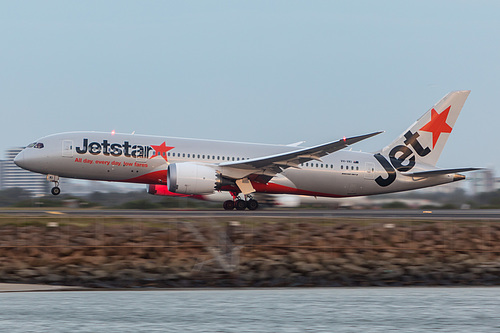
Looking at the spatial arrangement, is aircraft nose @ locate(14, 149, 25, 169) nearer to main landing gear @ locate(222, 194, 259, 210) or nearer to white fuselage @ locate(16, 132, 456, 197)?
white fuselage @ locate(16, 132, 456, 197)

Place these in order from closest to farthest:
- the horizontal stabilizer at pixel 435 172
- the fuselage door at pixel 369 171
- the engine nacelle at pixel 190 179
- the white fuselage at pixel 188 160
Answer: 1. the engine nacelle at pixel 190 179
2. the white fuselage at pixel 188 160
3. the horizontal stabilizer at pixel 435 172
4. the fuselage door at pixel 369 171

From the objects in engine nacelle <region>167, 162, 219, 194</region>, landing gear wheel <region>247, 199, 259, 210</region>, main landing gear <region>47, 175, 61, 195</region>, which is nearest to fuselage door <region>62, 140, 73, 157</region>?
main landing gear <region>47, 175, 61, 195</region>

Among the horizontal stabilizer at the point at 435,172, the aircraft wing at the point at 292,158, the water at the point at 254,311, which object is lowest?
the water at the point at 254,311

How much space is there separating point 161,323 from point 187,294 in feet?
18.1

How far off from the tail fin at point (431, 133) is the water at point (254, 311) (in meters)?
15.5

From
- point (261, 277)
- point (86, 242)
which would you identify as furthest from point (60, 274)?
point (261, 277)

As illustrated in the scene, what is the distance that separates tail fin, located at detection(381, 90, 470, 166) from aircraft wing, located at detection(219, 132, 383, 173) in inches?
265

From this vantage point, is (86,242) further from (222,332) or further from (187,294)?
(222,332)

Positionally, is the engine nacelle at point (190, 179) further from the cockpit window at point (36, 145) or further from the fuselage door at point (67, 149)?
the cockpit window at point (36, 145)

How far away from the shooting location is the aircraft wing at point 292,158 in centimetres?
3734

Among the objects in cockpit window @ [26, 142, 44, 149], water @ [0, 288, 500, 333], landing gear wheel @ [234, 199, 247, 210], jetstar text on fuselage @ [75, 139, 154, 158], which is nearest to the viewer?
water @ [0, 288, 500, 333]

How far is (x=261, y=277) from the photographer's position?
31.0 metres

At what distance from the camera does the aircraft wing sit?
123 ft

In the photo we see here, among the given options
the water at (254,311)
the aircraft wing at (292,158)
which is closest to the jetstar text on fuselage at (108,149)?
the aircraft wing at (292,158)
